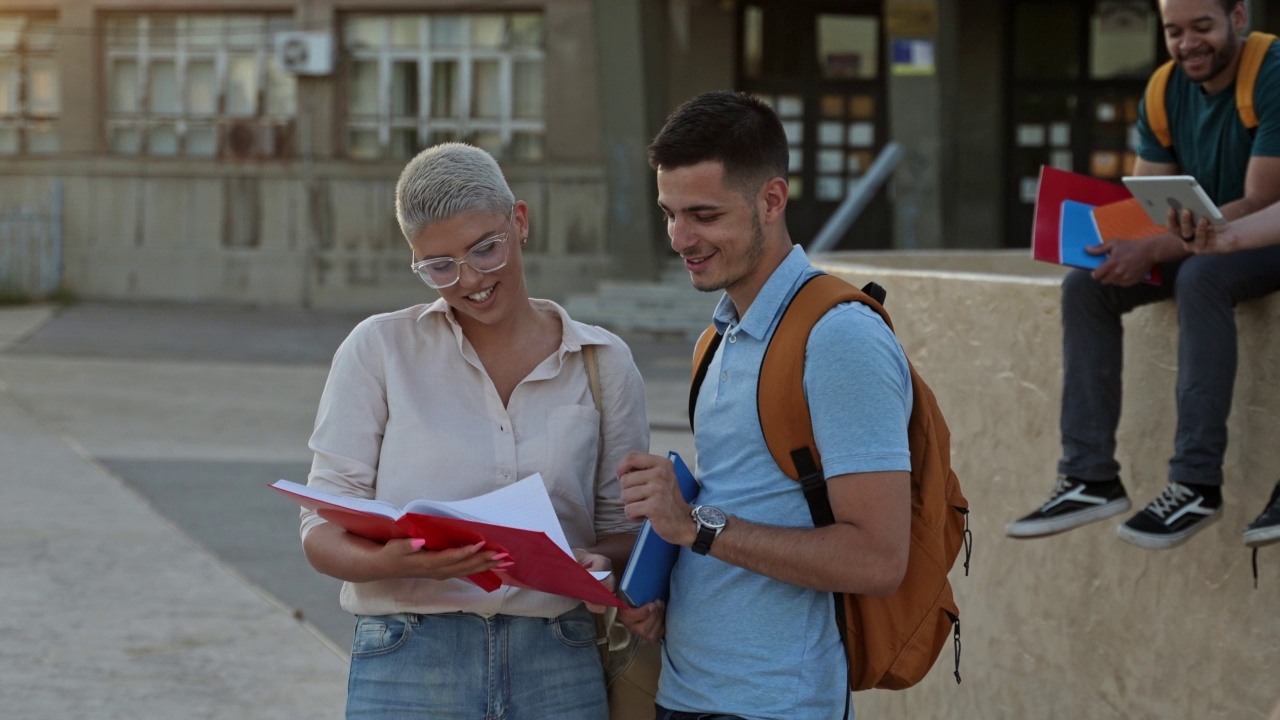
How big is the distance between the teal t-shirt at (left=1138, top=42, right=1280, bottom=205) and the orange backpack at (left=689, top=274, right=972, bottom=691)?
1.63m

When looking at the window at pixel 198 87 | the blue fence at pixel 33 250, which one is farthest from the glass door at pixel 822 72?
the blue fence at pixel 33 250

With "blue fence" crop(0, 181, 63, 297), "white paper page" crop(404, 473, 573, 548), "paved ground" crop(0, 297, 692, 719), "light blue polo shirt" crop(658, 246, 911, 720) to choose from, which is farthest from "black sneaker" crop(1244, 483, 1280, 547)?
"blue fence" crop(0, 181, 63, 297)

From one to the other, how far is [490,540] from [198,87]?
20.7 meters

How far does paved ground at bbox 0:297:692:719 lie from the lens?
5957mm

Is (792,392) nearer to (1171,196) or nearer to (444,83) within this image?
(1171,196)

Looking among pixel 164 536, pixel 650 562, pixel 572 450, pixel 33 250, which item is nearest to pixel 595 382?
pixel 572 450

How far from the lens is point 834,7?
66.4ft

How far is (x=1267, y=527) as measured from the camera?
3475 millimetres

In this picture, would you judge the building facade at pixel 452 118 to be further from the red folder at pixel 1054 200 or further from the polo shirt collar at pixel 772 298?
the polo shirt collar at pixel 772 298

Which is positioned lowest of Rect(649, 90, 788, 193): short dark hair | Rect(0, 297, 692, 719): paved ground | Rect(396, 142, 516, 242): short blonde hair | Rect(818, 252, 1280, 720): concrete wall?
Rect(0, 297, 692, 719): paved ground

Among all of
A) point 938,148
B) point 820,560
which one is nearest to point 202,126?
point 938,148

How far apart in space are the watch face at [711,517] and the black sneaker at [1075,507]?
1669 millimetres

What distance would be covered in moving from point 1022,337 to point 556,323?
1946 mm

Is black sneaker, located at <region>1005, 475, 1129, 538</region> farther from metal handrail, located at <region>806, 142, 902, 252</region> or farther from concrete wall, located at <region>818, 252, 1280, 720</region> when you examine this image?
metal handrail, located at <region>806, 142, 902, 252</region>
